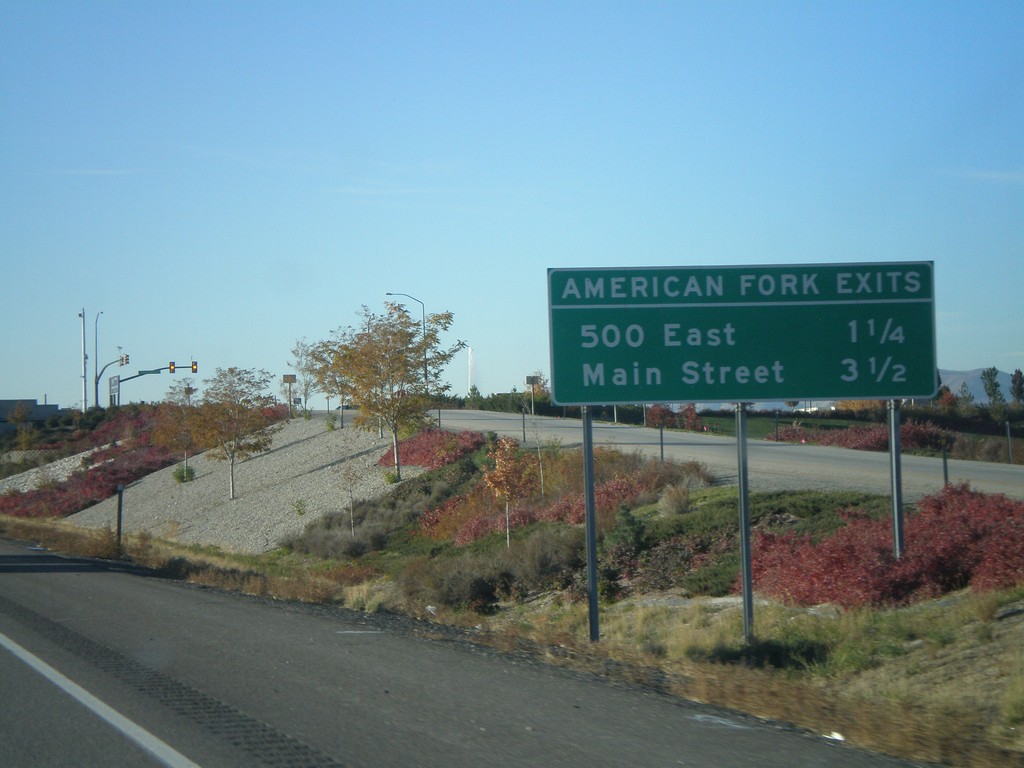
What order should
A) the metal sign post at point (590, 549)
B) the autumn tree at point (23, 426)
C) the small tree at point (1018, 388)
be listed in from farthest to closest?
the autumn tree at point (23, 426) < the small tree at point (1018, 388) < the metal sign post at point (590, 549)

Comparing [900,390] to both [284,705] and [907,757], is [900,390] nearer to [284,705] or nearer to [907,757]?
[907,757]

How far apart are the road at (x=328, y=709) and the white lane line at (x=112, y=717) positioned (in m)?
0.02

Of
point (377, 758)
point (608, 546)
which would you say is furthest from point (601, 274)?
point (608, 546)

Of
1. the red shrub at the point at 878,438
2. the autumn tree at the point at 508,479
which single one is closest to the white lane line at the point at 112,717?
the autumn tree at the point at 508,479

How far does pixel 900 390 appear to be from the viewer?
11.8 meters

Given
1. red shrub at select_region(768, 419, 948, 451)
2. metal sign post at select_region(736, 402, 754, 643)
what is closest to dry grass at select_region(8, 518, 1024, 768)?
metal sign post at select_region(736, 402, 754, 643)

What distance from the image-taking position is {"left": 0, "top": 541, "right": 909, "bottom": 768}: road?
6250 mm

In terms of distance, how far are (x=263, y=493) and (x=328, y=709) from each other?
1551 inches

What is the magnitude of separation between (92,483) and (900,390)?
56.2 metres

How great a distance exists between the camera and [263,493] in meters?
45.4

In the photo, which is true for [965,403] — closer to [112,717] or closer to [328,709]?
[328,709]

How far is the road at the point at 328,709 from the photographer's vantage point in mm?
6250

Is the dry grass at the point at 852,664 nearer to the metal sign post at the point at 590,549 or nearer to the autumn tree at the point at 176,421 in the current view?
the metal sign post at the point at 590,549

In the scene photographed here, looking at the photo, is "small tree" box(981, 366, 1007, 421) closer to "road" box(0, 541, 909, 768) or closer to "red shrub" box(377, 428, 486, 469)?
"red shrub" box(377, 428, 486, 469)
